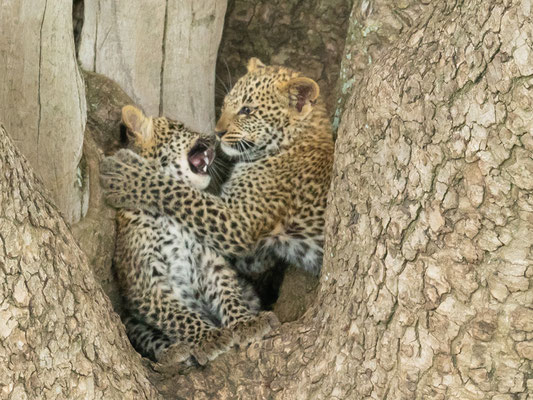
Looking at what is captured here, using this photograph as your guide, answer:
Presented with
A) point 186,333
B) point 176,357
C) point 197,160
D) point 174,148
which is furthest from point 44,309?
point 197,160

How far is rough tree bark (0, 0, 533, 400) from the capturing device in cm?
339

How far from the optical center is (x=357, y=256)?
13.4ft

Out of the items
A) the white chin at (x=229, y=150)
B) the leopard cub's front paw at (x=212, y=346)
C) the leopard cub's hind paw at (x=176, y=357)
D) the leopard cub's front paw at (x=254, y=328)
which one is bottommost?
the leopard cub's hind paw at (x=176, y=357)

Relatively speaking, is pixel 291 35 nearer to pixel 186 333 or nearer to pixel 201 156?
pixel 201 156

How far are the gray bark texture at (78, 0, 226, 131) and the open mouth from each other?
421 millimetres

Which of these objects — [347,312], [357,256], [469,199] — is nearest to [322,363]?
A: [347,312]

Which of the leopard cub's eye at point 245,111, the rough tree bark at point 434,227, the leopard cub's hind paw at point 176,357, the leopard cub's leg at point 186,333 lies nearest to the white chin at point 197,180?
the leopard cub's eye at point 245,111

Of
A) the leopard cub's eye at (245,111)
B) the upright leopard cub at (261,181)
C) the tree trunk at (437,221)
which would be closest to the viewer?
the tree trunk at (437,221)

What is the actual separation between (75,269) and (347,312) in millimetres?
1312

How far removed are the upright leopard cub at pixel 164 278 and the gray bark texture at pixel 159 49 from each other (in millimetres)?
420

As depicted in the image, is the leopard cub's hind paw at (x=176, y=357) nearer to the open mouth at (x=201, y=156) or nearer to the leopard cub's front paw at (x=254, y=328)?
the leopard cub's front paw at (x=254, y=328)

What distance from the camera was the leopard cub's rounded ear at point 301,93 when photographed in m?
6.06

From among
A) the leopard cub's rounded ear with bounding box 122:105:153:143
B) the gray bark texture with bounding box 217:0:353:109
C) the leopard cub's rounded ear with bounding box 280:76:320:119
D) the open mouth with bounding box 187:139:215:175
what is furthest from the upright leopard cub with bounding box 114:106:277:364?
the gray bark texture with bounding box 217:0:353:109

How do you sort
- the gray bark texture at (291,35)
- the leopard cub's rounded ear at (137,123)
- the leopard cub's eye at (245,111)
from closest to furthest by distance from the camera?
the leopard cub's rounded ear at (137,123)
the leopard cub's eye at (245,111)
the gray bark texture at (291,35)
